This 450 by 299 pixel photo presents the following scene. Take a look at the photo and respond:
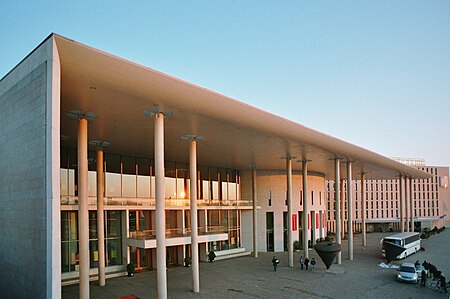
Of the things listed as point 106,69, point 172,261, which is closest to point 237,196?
point 172,261

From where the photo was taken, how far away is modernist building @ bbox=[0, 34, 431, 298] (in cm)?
1003

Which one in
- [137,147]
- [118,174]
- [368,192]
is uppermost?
[137,147]

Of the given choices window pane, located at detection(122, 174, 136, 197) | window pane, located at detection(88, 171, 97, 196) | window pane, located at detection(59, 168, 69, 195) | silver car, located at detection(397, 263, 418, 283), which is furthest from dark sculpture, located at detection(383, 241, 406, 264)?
window pane, located at detection(59, 168, 69, 195)

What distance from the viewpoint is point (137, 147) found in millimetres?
23000

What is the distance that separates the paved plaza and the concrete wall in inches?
293

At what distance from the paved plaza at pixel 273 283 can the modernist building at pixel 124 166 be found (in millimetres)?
1450

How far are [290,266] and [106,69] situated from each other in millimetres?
20291

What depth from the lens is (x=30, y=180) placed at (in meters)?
10.7

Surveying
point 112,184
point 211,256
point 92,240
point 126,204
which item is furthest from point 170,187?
point 92,240

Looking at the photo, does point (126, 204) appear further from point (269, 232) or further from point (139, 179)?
point (269, 232)

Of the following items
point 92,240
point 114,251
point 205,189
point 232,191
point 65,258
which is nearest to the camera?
point 65,258

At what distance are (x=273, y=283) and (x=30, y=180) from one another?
1469 centimetres

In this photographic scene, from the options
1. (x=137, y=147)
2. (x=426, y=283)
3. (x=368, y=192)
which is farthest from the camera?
(x=368, y=192)

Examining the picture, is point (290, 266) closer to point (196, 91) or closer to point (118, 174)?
point (118, 174)
